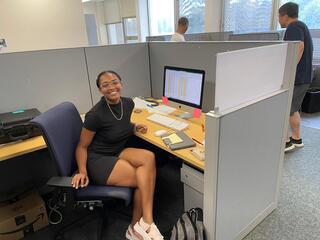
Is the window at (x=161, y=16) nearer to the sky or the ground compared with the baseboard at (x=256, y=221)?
nearer to the sky

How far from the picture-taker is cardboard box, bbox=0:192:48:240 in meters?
1.74

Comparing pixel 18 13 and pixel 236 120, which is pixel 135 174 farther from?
pixel 18 13

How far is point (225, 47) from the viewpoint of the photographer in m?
1.87

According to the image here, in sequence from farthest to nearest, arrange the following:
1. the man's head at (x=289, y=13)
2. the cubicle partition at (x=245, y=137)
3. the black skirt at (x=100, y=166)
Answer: the man's head at (x=289, y=13), the black skirt at (x=100, y=166), the cubicle partition at (x=245, y=137)

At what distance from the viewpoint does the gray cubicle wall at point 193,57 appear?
193cm

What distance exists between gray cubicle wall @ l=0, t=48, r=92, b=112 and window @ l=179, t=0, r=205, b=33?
12.9ft

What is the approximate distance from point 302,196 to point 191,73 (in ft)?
4.34

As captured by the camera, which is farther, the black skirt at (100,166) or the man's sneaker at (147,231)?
the black skirt at (100,166)

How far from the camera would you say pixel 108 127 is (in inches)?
66.8

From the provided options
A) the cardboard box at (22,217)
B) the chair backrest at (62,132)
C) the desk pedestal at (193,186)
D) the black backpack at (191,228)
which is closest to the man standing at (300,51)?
the desk pedestal at (193,186)

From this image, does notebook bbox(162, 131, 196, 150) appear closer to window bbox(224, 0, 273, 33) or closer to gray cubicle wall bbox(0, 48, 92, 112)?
gray cubicle wall bbox(0, 48, 92, 112)

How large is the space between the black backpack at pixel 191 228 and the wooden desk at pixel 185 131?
1.04 ft

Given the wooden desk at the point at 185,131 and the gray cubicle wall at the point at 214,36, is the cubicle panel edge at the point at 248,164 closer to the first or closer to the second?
the wooden desk at the point at 185,131

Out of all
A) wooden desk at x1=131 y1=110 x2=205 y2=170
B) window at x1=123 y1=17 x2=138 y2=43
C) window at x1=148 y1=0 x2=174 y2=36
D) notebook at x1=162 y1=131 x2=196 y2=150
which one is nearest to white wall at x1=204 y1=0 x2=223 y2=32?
window at x1=148 y1=0 x2=174 y2=36
